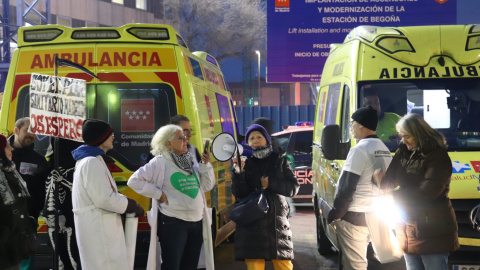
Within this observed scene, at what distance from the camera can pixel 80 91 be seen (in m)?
6.71

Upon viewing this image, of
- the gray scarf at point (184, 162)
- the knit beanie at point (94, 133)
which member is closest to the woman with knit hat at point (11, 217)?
the knit beanie at point (94, 133)

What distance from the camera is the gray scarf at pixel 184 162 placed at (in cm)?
668

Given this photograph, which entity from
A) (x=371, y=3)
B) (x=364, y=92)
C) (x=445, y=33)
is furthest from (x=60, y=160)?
(x=371, y=3)

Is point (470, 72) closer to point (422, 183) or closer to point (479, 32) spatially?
point (479, 32)

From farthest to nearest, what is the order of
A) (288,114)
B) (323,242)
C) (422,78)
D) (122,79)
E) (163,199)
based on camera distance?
(288,114) → (323,242) → (122,79) → (422,78) → (163,199)

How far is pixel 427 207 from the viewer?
5.37 meters

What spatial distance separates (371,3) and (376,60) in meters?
11.9

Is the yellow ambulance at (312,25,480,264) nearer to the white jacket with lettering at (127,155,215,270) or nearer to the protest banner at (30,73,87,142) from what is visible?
the white jacket with lettering at (127,155,215,270)

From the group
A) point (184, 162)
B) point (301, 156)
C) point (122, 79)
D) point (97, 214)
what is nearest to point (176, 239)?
point (184, 162)

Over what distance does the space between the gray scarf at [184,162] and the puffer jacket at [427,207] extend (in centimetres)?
199

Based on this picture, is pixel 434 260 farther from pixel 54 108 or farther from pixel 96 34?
pixel 96 34

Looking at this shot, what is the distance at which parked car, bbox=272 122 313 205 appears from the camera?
1484 cm

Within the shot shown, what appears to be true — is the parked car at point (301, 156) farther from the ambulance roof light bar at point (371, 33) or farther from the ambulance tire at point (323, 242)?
the ambulance roof light bar at point (371, 33)

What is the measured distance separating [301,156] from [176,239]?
857 centimetres
